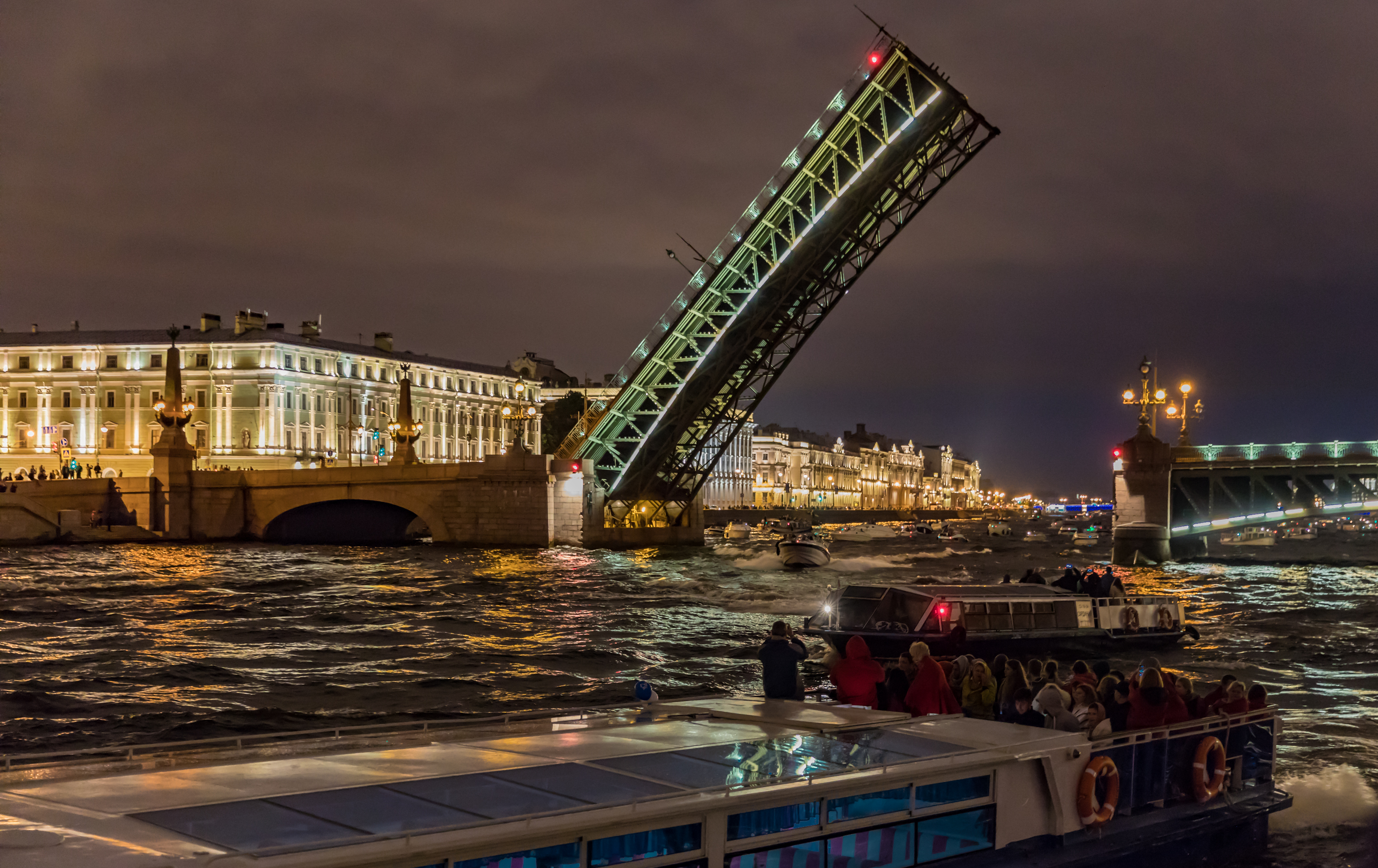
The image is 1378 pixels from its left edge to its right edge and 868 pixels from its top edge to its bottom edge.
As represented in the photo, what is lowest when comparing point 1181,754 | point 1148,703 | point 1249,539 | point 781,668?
point 1249,539

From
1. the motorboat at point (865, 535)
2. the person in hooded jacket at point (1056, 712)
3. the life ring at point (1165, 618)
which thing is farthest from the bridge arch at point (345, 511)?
the person in hooded jacket at point (1056, 712)

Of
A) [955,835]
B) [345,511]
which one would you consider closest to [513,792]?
[955,835]

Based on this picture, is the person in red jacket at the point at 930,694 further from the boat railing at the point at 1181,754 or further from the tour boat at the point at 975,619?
the tour boat at the point at 975,619

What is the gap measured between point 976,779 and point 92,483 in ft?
159

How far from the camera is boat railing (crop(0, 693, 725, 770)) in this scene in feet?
19.3

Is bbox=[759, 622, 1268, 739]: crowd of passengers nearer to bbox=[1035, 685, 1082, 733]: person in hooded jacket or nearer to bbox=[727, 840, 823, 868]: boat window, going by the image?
bbox=[1035, 685, 1082, 733]: person in hooded jacket

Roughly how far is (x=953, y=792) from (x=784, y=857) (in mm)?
1159

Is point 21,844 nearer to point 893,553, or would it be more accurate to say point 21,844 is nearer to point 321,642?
point 321,642

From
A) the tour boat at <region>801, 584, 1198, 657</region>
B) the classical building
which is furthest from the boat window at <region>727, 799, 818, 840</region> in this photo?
the classical building

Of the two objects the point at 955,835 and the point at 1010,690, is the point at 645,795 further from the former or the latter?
the point at 1010,690

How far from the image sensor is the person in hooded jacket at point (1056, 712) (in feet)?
25.4

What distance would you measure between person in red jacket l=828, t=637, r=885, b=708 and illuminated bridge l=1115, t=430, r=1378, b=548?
3378 cm

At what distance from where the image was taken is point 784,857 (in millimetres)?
5305

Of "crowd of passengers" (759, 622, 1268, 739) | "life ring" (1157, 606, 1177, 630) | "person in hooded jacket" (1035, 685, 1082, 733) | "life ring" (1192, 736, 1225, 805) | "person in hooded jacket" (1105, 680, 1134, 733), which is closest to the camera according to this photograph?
"person in hooded jacket" (1035, 685, 1082, 733)
